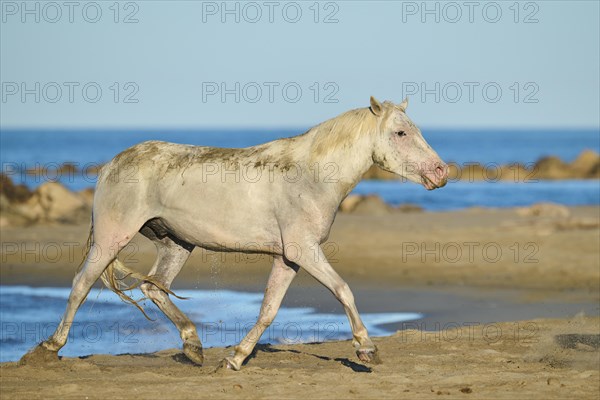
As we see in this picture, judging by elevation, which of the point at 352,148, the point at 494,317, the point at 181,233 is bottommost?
the point at 494,317

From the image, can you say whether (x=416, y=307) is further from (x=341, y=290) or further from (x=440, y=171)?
(x=341, y=290)

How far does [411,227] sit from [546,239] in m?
3.20

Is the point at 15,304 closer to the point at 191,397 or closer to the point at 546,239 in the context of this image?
the point at 191,397

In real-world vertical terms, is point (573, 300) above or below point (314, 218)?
below

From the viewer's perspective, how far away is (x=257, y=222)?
9070mm

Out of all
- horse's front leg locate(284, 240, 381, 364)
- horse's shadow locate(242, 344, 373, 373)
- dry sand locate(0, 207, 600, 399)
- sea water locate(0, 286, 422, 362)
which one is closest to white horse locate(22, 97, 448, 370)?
horse's front leg locate(284, 240, 381, 364)

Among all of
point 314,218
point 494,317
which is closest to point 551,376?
point 314,218

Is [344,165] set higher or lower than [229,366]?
higher

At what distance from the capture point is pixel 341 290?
8.59 meters

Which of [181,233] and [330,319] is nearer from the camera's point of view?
[181,233]

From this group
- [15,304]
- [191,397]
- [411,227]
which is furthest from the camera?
[411,227]

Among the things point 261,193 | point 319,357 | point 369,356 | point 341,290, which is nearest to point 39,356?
point 261,193

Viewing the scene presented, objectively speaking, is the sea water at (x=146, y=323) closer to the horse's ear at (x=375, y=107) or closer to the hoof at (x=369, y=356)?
the hoof at (x=369, y=356)

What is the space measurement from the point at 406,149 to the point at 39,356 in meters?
3.64
